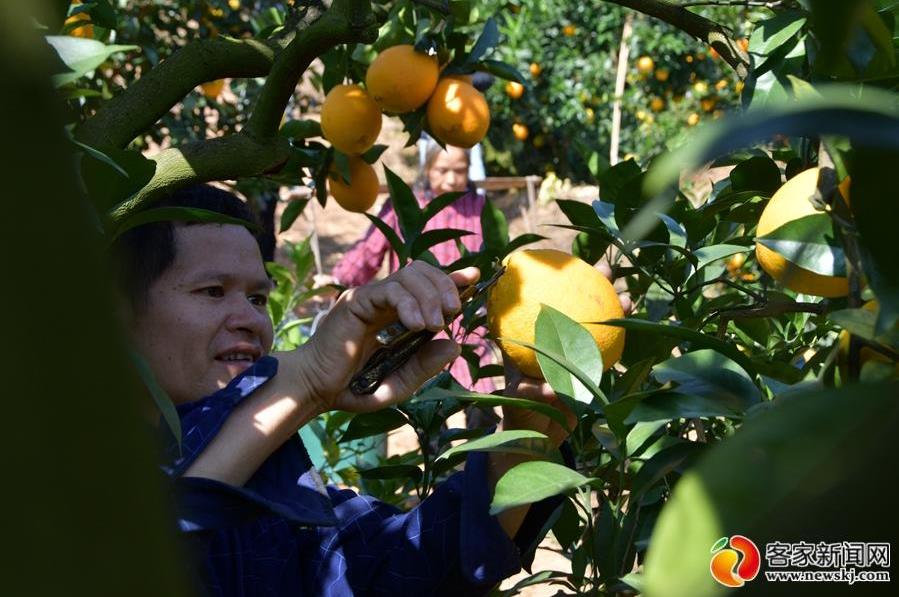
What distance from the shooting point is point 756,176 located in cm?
86

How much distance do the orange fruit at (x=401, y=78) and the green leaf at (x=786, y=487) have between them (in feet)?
3.68

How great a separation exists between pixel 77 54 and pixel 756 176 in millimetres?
533

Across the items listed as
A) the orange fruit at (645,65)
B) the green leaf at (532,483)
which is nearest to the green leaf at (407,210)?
the green leaf at (532,483)

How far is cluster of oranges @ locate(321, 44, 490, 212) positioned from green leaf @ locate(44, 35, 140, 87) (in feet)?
2.58

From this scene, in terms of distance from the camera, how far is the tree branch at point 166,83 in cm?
98

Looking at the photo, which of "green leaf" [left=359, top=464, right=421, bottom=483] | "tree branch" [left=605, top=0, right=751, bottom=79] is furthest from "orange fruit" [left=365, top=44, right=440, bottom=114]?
"green leaf" [left=359, top=464, right=421, bottom=483]

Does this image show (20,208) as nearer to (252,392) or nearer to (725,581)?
(725,581)

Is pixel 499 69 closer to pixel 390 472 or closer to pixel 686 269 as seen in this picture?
pixel 686 269

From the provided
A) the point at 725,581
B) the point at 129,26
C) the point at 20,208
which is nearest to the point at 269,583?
the point at 725,581

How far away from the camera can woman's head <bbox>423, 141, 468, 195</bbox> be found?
3.40m

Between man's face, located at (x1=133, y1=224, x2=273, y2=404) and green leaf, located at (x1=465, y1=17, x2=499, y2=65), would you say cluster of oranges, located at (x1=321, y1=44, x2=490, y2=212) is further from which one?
man's face, located at (x1=133, y1=224, x2=273, y2=404)

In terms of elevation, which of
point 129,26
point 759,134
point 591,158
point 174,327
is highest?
point 129,26

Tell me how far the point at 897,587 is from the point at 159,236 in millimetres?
984

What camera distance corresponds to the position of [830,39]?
301 mm
